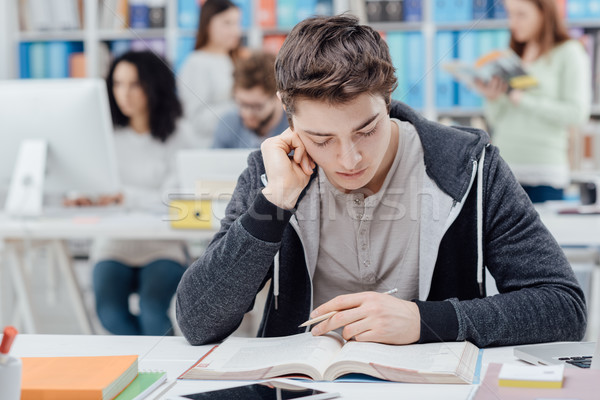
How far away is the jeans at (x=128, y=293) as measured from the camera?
2.34m

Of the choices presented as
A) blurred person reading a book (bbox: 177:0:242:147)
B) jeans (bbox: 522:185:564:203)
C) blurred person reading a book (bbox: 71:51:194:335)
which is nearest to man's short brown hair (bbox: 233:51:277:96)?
blurred person reading a book (bbox: 71:51:194:335)

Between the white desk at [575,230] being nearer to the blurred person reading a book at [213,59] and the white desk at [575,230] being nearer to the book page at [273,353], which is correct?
the book page at [273,353]

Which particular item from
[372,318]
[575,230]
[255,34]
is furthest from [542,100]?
[372,318]

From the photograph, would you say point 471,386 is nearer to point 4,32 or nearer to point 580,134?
point 580,134

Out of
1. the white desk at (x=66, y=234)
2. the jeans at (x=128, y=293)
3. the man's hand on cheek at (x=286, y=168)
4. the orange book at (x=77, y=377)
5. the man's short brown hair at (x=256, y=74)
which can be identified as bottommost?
the jeans at (x=128, y=293)

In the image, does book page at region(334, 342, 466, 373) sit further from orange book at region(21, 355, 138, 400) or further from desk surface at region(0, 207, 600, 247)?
desk surface at region(0, 207, 600, 247)

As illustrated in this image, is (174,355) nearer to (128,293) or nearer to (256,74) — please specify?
(128,293)

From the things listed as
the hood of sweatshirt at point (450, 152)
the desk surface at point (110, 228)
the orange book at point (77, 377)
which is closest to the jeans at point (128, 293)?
the desk surface at point (110, 228)

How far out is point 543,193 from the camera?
2725mm

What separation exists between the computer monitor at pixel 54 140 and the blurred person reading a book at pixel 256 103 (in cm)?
62

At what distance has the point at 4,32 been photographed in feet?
11.8

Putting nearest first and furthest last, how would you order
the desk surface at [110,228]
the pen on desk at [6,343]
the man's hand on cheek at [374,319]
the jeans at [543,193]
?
the pen on desk at [6,343], the man's hand on cheek at [374,319], the desk surface at [110,228], the jeans at [543,193]

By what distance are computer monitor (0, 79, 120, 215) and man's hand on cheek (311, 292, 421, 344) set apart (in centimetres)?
138

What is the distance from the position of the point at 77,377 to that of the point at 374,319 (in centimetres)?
38
